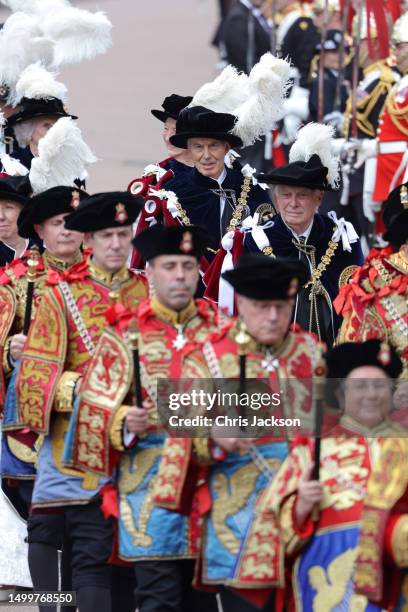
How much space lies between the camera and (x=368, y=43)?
15594 mm

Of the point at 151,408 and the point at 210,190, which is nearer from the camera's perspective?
the point at 151,408

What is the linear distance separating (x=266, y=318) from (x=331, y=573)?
941 millimetres

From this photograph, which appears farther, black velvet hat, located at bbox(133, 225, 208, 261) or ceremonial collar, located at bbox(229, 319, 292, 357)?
black velvet hat, located at bbox(133, 225, 208, 261)

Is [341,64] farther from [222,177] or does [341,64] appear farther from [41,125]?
[222,177]

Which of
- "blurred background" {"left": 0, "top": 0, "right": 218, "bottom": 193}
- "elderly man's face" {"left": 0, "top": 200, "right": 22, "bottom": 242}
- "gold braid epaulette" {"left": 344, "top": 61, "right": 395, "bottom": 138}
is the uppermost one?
"blurred background" {"left": 0, "top": 0, "right": 218, "bottom": 193}

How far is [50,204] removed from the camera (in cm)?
881

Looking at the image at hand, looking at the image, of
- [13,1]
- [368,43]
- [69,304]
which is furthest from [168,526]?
[368,43]

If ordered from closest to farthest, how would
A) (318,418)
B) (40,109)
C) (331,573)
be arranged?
(318,418)
(331,573)
(40,109)

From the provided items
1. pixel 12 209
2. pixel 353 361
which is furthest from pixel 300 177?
pixel 353 361

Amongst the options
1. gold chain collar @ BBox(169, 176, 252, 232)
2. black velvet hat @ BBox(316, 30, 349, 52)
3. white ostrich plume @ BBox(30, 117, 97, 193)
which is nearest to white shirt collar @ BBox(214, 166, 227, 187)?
gold chain collar @ BBox(169, 176, 252, 232)

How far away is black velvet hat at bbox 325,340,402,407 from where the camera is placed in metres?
7.12

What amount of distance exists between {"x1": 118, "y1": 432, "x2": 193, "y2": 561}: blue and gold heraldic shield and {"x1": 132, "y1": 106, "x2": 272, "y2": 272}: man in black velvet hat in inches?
111

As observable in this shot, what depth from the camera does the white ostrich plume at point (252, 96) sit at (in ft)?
34.0

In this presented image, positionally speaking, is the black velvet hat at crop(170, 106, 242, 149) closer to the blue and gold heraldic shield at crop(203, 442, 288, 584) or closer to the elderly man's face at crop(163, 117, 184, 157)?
the elderly man's face at crop(163, 117, 184, 157)
